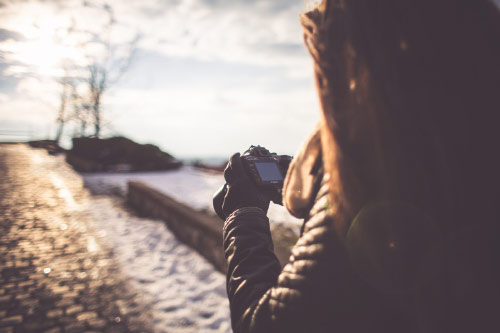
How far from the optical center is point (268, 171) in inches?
50.7

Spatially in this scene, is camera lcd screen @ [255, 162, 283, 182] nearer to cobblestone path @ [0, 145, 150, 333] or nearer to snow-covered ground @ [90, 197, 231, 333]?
snow-covered ground @ [90, 197, 231, 333]

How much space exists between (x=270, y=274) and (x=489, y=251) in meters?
0.56

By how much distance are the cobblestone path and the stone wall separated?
1048mm

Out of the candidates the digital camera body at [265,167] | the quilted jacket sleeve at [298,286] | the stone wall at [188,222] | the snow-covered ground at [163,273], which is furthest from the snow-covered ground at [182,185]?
the quilted jacket sleeve at [298,286]

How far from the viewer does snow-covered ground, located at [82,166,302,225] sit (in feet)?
22.2

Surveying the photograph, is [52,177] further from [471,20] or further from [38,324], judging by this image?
[471,20]

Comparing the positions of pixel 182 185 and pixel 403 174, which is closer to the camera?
pixel 403 174

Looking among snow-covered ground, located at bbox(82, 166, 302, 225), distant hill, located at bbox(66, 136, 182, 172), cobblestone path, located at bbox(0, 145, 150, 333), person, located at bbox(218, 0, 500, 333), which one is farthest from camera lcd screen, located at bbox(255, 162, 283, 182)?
distant hill, located at bbox(66, 136, 182, 172)

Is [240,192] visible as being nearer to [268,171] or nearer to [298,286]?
[268,171]


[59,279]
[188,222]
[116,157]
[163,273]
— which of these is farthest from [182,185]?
[59,279]

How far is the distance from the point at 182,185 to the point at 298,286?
9.71 m

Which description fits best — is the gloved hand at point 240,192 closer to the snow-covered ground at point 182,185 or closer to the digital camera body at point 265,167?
the digital camera body at point 265,167

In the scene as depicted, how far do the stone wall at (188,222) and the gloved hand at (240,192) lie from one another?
2.34m

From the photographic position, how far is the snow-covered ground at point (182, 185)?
6.76 meters
